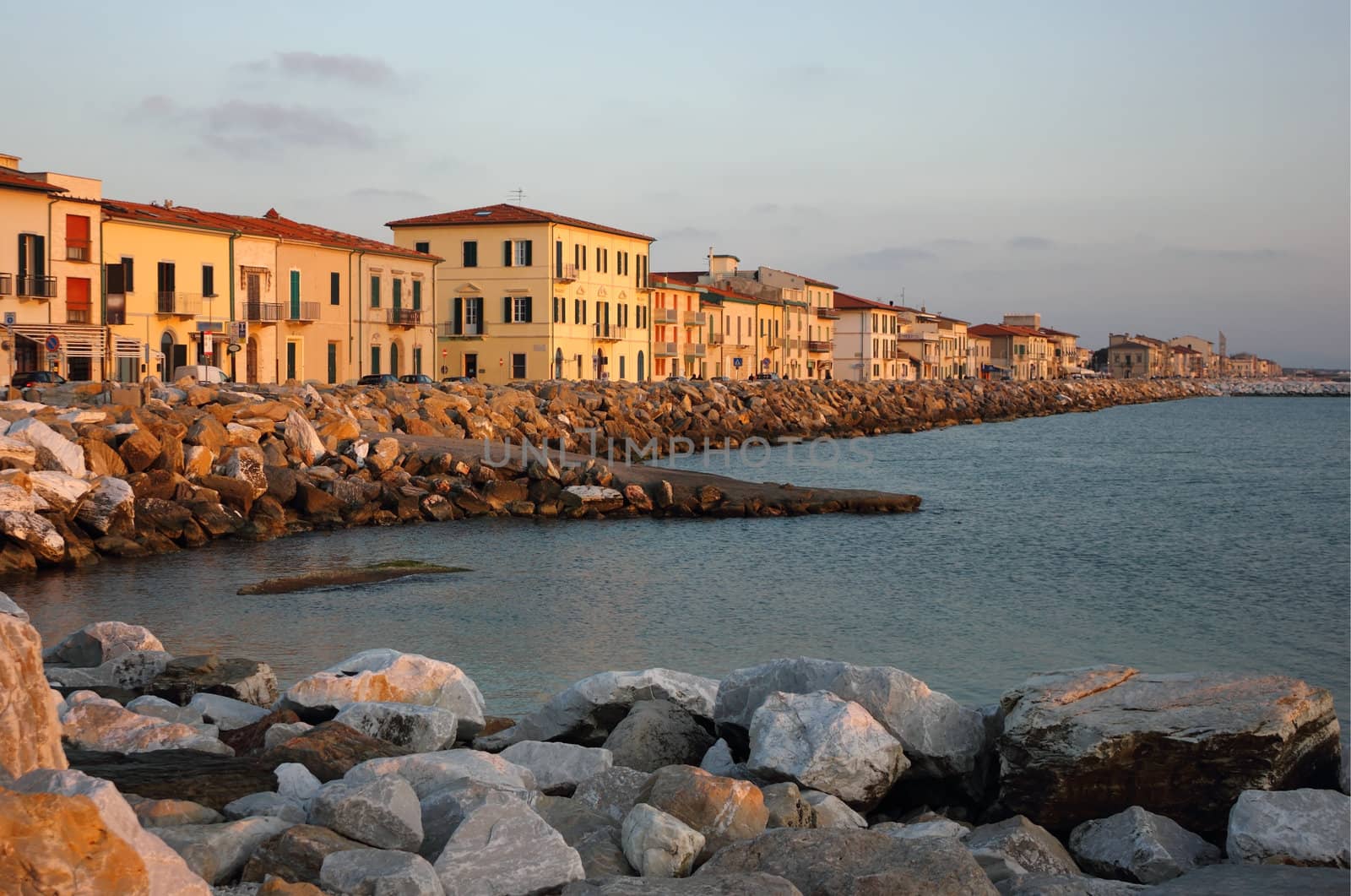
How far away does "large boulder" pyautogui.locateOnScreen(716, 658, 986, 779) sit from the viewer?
7629 mm

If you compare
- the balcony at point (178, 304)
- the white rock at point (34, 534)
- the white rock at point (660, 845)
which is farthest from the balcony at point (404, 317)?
the white rock at point (660, 845)

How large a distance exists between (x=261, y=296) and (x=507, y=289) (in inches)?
696

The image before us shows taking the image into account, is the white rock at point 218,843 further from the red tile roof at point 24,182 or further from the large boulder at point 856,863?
the red tile roof at point 24,182

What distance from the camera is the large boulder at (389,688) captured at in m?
8.92

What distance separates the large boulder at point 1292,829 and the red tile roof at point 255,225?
41004 millimetres

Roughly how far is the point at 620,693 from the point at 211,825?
3.83 metres

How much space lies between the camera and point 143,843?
165 inches

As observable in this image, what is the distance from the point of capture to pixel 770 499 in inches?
1126

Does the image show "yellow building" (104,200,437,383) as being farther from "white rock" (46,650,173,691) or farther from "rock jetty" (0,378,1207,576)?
"white rock" (46,650,173,691)

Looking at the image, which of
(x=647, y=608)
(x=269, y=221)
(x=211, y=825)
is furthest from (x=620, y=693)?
(x=269, y=221)

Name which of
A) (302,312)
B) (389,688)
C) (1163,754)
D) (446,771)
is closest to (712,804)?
(446,771)

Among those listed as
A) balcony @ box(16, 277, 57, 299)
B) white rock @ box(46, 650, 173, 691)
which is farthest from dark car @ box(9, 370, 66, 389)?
Result: white rock @ box(46, 650, 173, 691)

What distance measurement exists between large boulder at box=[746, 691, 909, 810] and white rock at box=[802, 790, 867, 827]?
0.18 metres

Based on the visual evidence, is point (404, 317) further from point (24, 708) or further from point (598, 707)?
point (24, 708)
